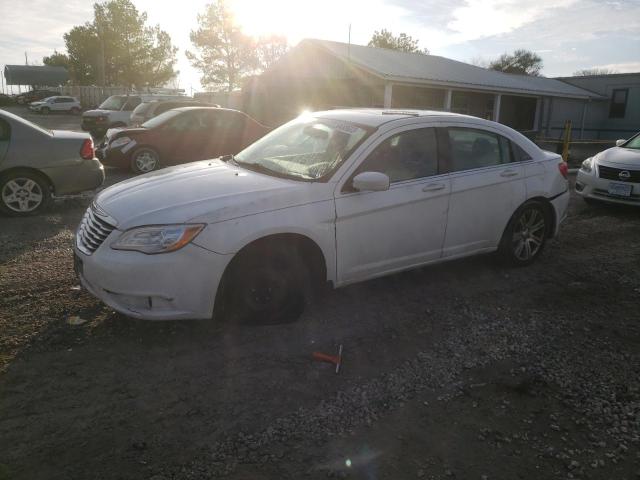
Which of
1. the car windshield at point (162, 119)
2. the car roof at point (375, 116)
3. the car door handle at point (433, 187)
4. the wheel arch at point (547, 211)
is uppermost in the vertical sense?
the car roof at point (375, 116)

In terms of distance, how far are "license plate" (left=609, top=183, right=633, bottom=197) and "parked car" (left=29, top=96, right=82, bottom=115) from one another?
42.9 metres

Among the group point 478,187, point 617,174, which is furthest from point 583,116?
point 478,187

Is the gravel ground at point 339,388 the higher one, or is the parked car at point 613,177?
the parked car at point 613,177

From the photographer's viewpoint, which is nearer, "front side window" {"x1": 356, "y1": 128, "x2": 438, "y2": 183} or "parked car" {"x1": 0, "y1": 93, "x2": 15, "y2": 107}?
Result: "front side window" {"x1": 356, "y1": 128, "x2": 438, "y2": 183}

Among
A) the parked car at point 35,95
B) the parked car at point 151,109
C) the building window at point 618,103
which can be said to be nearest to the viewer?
the parked car at point 151,109

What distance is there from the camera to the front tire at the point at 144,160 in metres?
11.0

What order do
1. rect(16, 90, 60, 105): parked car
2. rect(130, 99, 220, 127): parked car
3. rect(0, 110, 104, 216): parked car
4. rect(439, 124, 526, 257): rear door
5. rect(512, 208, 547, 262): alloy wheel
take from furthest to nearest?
1. rect(16, 90, 60, 105): parked car
2. rect(130, 99, 220, 127): parked car
3. rect(0, 110, 104, 216): parked car
4. rect(512, 208, 547, 262): alloy wheel
5. rect(439, 124, 526, 257): rear door

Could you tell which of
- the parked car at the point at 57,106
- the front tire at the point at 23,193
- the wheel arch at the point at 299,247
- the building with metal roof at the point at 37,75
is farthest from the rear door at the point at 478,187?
the building with metal roof at the point at 37,75

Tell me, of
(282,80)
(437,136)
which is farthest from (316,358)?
(282,80)

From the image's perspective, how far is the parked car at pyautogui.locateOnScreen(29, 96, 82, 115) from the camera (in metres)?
40.5

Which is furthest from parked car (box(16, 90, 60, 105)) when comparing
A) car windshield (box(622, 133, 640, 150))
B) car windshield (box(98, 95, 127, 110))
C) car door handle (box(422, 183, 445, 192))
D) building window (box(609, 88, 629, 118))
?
car door handle (box(422, 183, 445, 192))

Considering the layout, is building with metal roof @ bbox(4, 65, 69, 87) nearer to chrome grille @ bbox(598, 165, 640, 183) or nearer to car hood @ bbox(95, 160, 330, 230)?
chrome grille @ bbox(598, 165, 640, 183)

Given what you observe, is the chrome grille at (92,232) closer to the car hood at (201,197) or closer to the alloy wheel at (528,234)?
the car hood at (201,197)

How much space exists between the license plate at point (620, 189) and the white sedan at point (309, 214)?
363cm
